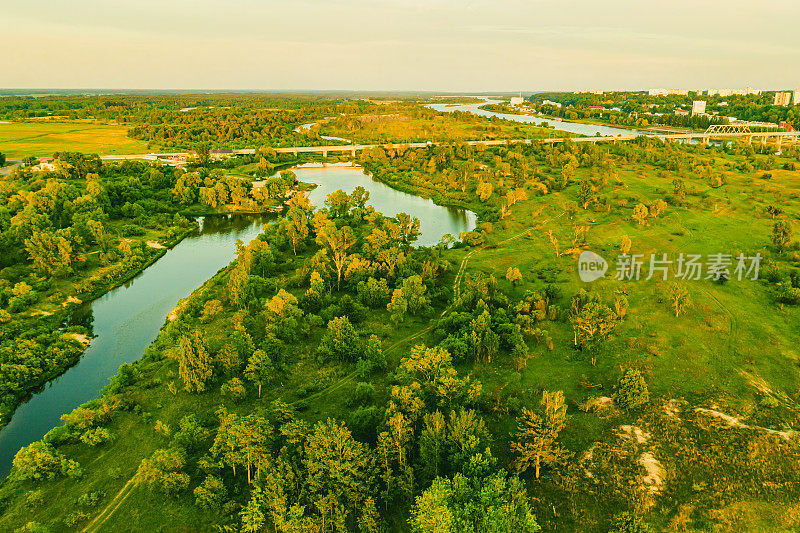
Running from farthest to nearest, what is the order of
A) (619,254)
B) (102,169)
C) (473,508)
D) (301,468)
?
(102,169), (619,254), (301,468), (473,508)

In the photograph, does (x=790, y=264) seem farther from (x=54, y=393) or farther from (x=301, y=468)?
(x=54, y=393)

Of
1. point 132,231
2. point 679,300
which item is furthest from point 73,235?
point 679,300

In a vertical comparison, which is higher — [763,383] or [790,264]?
[790,264]

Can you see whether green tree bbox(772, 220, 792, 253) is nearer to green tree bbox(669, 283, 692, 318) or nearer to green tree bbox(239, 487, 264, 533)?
green tree bbox(669, 283, 692, 318)

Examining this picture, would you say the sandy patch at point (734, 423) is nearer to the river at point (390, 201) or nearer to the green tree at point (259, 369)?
the green tree at point (259, 369)

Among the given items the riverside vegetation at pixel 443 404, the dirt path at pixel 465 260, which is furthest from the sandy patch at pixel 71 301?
the dirt path at pixel 465 260

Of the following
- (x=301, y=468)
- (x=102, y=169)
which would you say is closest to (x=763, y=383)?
(x=301, y=468)
